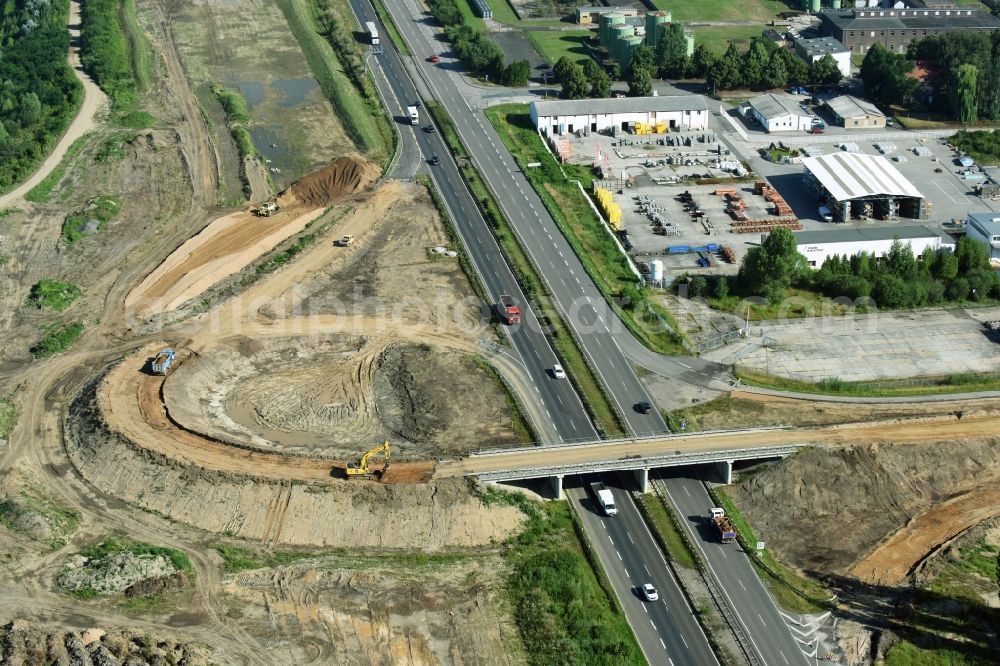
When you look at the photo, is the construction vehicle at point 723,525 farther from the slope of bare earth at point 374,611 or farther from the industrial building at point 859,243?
the industrial building at point 859,243

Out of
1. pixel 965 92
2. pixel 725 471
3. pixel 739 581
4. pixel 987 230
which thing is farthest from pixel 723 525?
pixel 965 92

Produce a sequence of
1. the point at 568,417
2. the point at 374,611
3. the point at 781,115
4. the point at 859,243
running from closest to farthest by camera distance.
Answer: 1. the point at 374,611
2. the point at 568,417
3. the point at 859,243
4. the point at 781,115

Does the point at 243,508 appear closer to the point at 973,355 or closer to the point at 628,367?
the point at 628,367

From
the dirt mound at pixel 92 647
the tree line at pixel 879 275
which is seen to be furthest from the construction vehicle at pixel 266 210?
the dirt mound at pixel 92 647

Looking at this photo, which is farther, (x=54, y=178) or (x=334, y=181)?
(x=334, y=181)

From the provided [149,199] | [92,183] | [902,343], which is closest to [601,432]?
[902,343]

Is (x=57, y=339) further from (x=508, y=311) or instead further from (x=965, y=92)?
(x=965, y=92)

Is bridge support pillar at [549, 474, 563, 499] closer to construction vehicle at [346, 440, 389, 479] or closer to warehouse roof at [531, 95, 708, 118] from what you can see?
construction vehicle at [346, 440, 389, 479]
